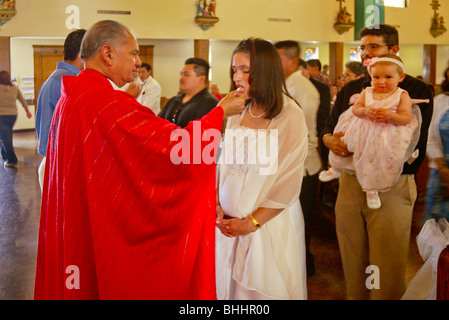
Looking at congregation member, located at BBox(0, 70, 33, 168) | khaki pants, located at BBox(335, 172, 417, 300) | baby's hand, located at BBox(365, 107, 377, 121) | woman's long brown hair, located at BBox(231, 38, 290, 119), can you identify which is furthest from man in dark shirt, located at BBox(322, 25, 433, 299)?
congregation member, located at BBox(0, 70, 33, 168)

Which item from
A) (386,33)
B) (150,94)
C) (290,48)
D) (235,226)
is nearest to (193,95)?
(290,48)

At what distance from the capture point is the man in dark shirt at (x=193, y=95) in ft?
13.2

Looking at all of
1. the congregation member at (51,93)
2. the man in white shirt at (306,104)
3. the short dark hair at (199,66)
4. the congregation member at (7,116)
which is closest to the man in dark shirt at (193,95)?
the short dark hair at (199,66)

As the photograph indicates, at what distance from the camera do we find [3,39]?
37.6 feet

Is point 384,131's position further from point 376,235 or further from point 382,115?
point 376,235

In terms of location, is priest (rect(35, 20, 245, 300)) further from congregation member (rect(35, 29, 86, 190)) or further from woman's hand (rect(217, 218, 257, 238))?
congregation member (rect(35, 29, 86, 190))

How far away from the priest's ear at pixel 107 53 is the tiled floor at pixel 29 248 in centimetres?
208

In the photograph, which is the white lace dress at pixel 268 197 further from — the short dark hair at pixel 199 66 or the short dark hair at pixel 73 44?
the short dark hair at pixel 199 66

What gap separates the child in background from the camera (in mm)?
2441

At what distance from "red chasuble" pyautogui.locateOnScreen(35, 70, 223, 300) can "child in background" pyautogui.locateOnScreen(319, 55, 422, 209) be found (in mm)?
868

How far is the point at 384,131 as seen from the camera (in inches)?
98.1

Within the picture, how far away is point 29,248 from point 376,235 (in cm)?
332

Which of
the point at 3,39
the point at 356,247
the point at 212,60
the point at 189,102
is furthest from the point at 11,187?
the point at 212,60
